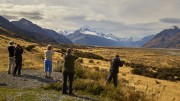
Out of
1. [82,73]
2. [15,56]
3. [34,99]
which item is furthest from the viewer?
[82,73]

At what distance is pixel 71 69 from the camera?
5535 millimetres

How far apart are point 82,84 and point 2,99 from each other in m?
3.76

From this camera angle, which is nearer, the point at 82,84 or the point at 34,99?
the point at 34,99

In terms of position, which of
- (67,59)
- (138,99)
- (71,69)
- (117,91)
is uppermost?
(67,59)

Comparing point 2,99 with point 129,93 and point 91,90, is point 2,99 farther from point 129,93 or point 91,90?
point 129,93

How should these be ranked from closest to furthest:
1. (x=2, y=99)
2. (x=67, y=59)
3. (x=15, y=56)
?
(x=2, y=99) < (x=67, y=59) < (x=15, y=56)

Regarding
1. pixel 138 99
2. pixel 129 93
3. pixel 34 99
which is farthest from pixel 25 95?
pixel 138 99

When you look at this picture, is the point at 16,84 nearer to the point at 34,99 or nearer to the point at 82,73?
the point at 34,99

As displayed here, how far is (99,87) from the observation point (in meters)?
6.57

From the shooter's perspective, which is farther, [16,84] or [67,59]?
[16,84]

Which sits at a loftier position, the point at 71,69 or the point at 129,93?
the point at 71,69

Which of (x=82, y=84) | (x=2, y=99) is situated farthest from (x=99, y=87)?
(x=2, y=99)

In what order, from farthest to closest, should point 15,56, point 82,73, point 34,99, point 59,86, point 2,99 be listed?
point 82,73 → point 15,56 → point 59,86 → point 34,99 → point 2,99

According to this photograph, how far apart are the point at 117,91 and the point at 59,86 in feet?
10.8
